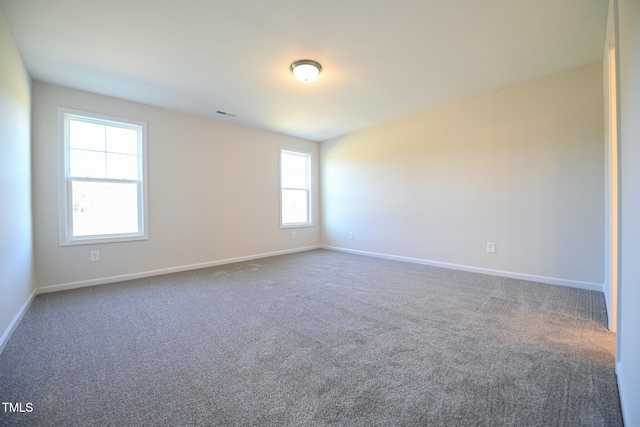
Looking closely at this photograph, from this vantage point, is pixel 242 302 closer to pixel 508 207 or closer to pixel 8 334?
pixel 8 334

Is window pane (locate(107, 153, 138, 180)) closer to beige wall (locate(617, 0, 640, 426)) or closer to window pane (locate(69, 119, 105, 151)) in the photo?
window pane (locate(69, 119, 105, 151))

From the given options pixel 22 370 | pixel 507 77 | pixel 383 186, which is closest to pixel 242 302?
pixel 22 370

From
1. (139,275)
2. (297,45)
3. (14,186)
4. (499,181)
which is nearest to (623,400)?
(499,181)

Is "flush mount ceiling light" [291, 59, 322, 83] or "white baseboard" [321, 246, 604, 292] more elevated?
"flush mount ceiling light" [291, 59, 322, 83]

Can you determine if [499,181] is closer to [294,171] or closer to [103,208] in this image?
[294,171]

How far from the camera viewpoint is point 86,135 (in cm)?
361

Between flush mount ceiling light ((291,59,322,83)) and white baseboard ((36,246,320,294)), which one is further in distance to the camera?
white baseboard ((36,246,320,294))

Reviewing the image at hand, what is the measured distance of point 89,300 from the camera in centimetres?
301

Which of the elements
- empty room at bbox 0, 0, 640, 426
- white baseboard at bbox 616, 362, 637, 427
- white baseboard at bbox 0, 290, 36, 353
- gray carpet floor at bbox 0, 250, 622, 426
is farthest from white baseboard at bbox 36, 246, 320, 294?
white baseboard at bbox 616, 362, 637, 427

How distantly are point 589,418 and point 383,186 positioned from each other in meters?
4.11

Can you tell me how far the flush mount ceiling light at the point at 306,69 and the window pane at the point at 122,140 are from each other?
2605 mm

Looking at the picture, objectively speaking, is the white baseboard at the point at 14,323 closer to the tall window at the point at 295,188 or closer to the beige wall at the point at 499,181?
the tall window at the point at 295,188

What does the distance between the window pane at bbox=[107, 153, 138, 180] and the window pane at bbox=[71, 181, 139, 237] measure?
12cm

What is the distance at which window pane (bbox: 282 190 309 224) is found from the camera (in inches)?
231
